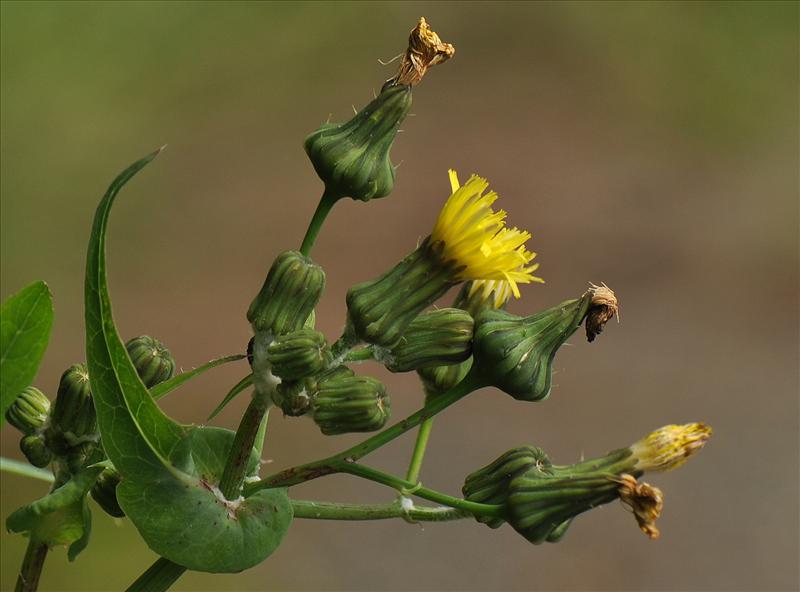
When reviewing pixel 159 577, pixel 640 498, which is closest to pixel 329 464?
pixel 159 577

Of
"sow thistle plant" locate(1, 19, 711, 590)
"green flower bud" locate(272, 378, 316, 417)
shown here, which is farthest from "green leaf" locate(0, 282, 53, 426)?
"green flower bud" locate(272, 378, 316, 417)

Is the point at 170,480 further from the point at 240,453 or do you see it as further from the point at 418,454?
the point at 418,454

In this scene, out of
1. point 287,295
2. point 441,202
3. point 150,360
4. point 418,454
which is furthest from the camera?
point 441,202

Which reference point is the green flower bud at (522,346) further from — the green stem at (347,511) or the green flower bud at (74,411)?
the green flower bud at (74,411)

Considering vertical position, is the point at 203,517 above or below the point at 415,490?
below

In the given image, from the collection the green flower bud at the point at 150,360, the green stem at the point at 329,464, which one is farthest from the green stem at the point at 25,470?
the green stem at the point at 329,464
